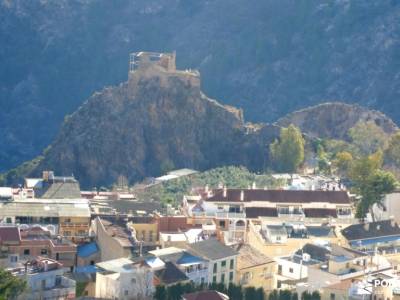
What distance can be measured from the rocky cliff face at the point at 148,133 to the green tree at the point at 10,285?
74271 millimetres

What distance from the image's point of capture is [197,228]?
306ft

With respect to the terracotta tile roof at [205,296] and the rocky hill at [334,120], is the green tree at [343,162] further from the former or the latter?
the terracotta tile roof at [205,296]

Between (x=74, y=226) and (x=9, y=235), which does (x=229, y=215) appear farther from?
(x=9, y=235)

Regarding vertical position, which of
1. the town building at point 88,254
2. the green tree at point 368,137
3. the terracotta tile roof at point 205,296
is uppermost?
the green tree at point 368,137

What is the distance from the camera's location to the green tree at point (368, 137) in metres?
137

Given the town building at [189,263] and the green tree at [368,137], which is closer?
the town building at [189,263]

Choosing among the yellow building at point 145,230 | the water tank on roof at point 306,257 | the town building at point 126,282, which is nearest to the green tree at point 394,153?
the yellow building at point 145,230

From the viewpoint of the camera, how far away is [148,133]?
154 meters

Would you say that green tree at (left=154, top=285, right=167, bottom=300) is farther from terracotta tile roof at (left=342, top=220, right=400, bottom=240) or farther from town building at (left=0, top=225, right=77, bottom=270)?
terracotta tile roof at (left=342, top=220, right=400, bottom=240)

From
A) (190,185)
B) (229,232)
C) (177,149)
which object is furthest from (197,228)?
(177,149)

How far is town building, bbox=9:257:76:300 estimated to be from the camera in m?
75.9

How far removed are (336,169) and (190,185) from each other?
11282mm

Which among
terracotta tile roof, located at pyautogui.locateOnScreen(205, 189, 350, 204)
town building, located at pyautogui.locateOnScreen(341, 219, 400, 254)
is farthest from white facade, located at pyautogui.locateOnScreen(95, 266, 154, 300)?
terracotta tile roof, located at pyautogui.locateOnScreen(205, 189, 350, 204)

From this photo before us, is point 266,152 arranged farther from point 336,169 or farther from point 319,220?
point 319,220
